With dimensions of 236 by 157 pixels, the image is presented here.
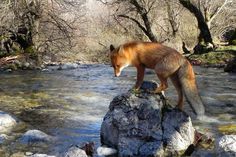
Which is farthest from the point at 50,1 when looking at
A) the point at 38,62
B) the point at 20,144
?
the point at 20,144

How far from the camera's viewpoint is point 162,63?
888cm

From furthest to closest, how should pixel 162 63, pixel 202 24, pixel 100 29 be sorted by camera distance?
pixel 100 29
pixel 202 24
pixel 162 63

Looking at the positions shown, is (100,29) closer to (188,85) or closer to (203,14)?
(203,14)

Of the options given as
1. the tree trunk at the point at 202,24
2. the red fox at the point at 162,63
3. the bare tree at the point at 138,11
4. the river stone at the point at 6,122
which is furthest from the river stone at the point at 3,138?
the bare tree at the point at 138,11

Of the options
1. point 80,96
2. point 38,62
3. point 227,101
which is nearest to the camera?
point 227,101

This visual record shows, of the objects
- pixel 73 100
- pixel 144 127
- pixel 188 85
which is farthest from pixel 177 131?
pixel 73 100

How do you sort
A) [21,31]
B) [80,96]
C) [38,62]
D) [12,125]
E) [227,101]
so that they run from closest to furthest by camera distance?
[12,125] < [227,101] < [80,96] < [38,62] < [21,31]

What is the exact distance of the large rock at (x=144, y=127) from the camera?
8711 mm

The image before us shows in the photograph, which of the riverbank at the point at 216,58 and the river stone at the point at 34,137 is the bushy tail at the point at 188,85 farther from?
the riverbank at the point at 216,58

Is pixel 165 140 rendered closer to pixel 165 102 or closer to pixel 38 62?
pixel 165 102

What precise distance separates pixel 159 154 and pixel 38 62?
20214 millimetres

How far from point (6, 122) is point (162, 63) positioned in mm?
4398

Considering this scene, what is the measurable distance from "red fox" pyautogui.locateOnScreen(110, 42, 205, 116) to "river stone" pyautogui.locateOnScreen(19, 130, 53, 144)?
2.25m

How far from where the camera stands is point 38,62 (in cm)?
2788
